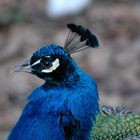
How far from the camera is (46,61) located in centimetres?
318

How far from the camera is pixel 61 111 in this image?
3170mm

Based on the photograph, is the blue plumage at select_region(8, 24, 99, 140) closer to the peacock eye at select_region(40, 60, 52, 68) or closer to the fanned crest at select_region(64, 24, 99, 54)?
the peacock eye at select_region(40, 60, 52, 68)

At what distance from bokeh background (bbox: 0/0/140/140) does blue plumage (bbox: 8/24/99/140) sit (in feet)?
5.44

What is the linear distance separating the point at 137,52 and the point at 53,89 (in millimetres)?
2780

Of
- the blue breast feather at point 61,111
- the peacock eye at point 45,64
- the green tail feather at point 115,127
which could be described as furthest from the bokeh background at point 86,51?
the peacock eye at point 45,64

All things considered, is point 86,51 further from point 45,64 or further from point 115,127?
point 45,64

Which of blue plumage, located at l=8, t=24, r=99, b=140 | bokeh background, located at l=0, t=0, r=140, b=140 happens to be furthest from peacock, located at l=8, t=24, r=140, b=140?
bokeh background, located at l=0, t=0, r=140, b=140

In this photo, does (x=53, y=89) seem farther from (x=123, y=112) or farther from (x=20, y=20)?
(x=20, y=20)

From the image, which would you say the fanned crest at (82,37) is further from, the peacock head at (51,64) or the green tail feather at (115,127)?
the green tail feather at (115,127)

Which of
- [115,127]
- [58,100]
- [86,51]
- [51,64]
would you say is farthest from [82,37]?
[86,51]

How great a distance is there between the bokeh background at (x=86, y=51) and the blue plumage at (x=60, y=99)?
5.44ft

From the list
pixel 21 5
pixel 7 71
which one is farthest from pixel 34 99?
pixel 21 5

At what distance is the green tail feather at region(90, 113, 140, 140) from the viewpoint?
3430 mm

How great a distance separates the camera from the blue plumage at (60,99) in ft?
10.4
